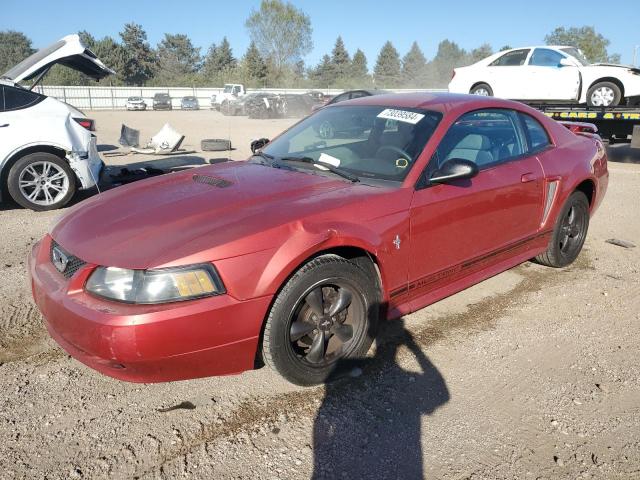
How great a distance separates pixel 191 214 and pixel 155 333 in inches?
28.2

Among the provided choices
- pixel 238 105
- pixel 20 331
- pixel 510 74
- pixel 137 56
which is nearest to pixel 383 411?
pixel 20 331

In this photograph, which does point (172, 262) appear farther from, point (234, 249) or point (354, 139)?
point (354, 139)

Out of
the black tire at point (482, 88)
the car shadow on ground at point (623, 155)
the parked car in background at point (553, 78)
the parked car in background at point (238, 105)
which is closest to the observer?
the parked car in background at point (553, 78)

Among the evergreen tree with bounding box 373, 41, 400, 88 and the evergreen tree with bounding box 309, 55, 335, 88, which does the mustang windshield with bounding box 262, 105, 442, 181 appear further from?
the evergreen tree with bounding box 373, 41, 400, 88

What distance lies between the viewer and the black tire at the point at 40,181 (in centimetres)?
633

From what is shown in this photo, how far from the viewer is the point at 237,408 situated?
2.64m

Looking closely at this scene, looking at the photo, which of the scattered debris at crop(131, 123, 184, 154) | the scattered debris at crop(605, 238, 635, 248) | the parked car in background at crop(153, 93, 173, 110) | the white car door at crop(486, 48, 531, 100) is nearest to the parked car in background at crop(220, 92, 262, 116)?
the parked car in background at crop(153, 93, 173, 110)

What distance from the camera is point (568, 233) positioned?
4594 mm

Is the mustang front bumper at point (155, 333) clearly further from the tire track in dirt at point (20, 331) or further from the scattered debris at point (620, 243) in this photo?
the scattered debris at point (620, 243)

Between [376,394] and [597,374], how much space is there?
4.38 ft

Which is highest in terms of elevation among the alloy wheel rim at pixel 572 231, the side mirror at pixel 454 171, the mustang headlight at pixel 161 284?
the side mirror at pixel 454 171

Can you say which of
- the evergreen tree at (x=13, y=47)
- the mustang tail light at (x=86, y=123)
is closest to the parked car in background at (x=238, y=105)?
the mustang tail light at (x=86, y=123)

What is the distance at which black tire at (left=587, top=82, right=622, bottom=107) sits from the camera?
1133 centimetres

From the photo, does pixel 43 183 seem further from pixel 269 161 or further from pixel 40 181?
pixel 269 161
